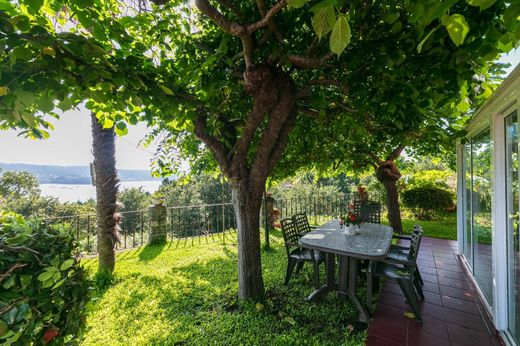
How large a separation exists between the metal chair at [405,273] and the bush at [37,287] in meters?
3.02

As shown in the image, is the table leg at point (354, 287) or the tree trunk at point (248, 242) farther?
the tree trunk at point (248, 242)

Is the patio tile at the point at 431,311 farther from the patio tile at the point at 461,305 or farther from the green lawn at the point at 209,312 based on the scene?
the green lawn at the point at 209,312

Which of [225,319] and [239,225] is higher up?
[239,225]

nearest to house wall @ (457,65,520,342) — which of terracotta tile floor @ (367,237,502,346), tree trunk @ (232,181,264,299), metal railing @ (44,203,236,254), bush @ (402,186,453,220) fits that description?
terracotta tile floor @ (367,237,502,346)

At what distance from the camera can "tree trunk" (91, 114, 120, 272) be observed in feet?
13.5

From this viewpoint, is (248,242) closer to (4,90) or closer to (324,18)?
(4,90)

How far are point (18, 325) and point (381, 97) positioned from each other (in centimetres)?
291

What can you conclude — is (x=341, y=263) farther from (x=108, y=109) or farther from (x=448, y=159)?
(x=448, y=159)

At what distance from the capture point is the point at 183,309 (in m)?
3.26

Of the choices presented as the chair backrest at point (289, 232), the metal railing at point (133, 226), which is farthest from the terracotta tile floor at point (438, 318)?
the metal railing at point (133, 226)

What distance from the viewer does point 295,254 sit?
380 cm


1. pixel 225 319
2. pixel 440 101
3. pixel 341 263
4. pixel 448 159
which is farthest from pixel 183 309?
pixel 448 159

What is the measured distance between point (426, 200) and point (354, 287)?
25.4ft

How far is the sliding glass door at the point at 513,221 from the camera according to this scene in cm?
223
